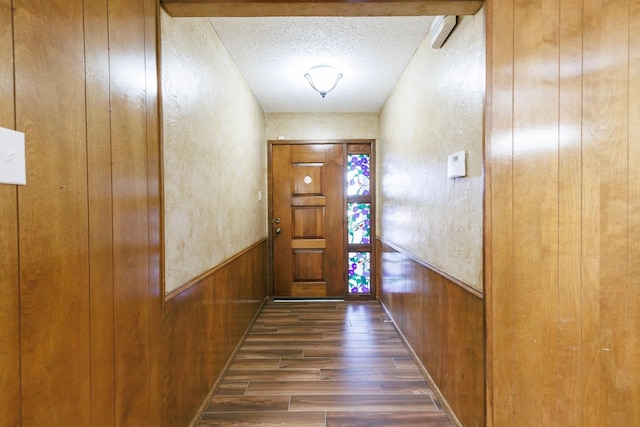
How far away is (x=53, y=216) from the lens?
79cm

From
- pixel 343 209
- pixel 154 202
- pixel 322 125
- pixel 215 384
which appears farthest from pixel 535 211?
pixel 322 125

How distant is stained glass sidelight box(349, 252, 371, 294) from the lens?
4.16 meters

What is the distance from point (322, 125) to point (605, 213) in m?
3.23

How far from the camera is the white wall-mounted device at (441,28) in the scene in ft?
5.57

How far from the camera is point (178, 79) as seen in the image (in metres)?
1.55

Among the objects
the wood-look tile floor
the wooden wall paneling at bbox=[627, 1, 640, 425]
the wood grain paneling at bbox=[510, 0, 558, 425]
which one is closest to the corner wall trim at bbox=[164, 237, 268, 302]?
the wood-look tile floor

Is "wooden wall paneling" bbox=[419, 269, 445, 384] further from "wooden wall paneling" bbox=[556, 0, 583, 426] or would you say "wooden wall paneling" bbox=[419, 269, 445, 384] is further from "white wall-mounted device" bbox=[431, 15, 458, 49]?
"white wall-mounted device" bbox=[431, 15, 458, 49]

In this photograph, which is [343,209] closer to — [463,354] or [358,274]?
[358,274]

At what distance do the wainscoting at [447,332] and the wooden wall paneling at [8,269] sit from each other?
161 cm

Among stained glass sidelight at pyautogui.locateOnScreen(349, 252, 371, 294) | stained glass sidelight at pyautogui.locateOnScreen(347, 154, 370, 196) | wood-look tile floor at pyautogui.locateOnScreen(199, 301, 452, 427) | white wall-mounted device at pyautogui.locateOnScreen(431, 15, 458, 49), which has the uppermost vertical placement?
white wall-mounted device at pyautogui.locateOnScreen(431, 15, 458, 49)

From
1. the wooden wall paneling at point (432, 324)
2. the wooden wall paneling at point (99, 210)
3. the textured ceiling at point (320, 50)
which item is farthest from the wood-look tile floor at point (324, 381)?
the textured ceiling at point (320, 50)

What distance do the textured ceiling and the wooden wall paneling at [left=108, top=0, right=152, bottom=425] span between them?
3.59ft

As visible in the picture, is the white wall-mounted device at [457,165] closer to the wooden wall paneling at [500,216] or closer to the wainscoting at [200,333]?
the wooden wall paneling at [500,216]

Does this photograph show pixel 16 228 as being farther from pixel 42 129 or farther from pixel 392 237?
pixel 392 237
